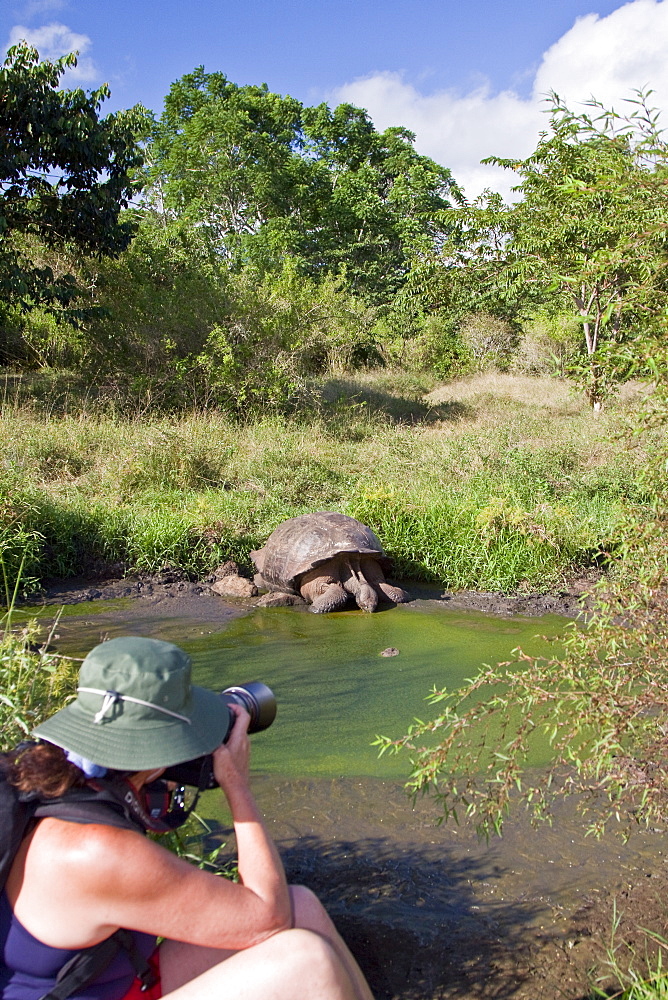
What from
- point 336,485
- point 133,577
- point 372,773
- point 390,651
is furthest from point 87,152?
point 372,773

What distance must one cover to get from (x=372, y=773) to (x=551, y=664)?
1564 millimetres

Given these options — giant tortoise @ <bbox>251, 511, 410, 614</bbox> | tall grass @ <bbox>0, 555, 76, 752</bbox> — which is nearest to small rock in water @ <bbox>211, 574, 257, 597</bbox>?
giant tortoise @ <bbox>251, 511, 410, 614</bbox>

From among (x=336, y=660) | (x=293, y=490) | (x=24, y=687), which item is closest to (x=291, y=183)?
(x=293, y=490)

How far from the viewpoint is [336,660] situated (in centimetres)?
645

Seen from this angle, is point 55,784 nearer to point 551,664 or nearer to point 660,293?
point 551,664

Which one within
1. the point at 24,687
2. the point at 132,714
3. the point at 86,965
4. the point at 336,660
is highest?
the point at 132,714

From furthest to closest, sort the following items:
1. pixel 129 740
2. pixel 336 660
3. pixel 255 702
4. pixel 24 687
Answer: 1. pixel 336 660
2. pixel 24 687
3. pixel 255 702
4. pixel 129 740

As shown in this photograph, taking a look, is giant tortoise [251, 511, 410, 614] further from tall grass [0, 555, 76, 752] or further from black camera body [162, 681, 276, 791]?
black camera body [162, 681, 276, 791]

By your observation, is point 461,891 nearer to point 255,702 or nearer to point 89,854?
point 255,702

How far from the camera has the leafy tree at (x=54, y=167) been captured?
441 inches

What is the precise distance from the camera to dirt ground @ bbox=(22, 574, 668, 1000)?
109 inches

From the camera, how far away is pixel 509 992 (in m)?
2.67

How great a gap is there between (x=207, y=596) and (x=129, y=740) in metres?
6.46

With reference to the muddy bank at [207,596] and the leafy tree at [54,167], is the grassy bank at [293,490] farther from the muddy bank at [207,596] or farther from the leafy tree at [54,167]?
the leafy tree at [54,167]
